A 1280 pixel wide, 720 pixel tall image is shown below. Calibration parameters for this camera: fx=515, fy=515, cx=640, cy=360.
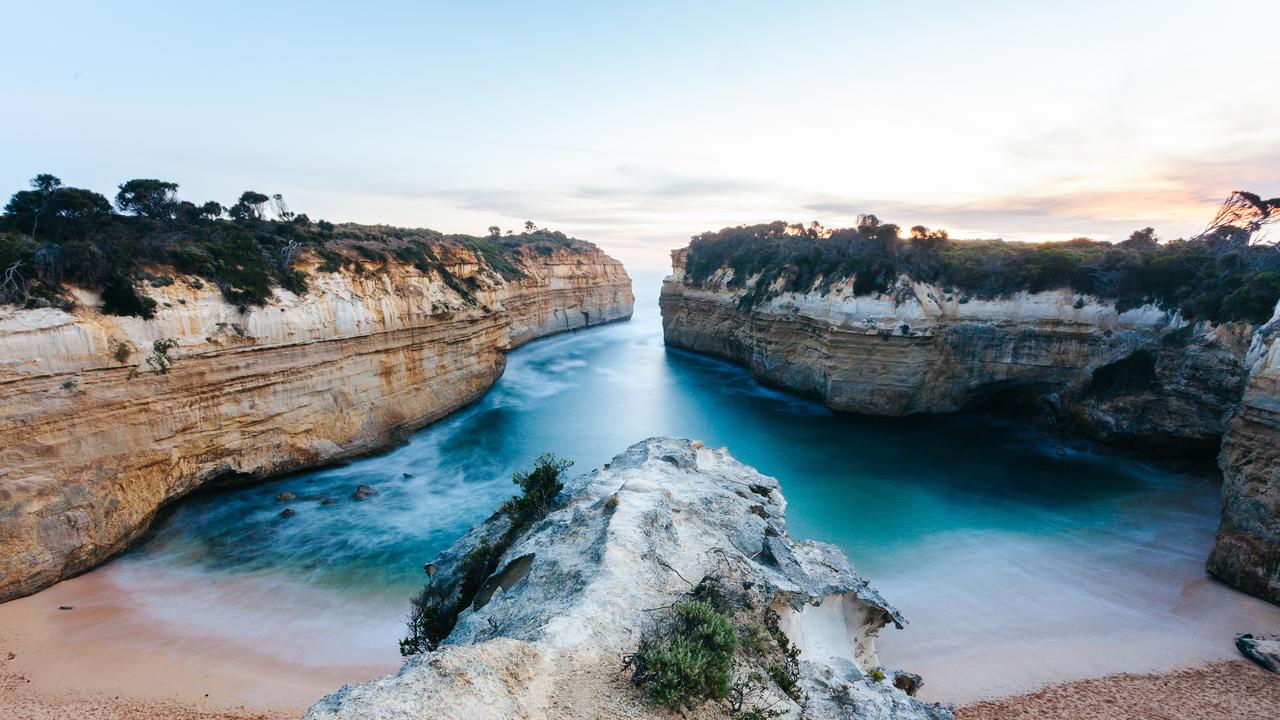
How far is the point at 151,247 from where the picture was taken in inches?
575

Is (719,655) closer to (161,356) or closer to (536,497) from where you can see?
(536,497)

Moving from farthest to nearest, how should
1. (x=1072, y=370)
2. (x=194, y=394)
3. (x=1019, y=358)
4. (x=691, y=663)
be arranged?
(x=1019, y=358) → (x=1072, y=370) → (x=194, y=394) → (x=691, y=663)

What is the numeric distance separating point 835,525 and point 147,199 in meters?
26.5

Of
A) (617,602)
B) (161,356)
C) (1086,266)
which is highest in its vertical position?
(1086,266)

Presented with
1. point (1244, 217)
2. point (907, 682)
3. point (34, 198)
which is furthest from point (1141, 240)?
point (34, 198)

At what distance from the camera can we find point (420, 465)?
19.9 metres

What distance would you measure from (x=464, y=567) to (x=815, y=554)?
20.2 ft

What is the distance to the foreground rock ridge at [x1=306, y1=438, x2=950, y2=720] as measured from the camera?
4.52 m

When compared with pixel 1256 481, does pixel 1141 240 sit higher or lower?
higher

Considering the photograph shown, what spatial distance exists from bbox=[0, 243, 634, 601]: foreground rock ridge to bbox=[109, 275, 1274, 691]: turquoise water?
1235 mm

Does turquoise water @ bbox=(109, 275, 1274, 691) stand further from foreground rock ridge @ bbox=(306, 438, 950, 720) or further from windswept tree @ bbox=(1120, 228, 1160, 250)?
windswept tree @ bbox=(1120, 228, 1160, 250)

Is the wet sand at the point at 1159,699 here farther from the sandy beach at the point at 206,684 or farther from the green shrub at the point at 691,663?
the green shrub at the point at 691,663

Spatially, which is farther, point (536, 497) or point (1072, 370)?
point (1072, 370)

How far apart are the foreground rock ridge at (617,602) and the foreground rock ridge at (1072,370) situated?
1009 centimetres
